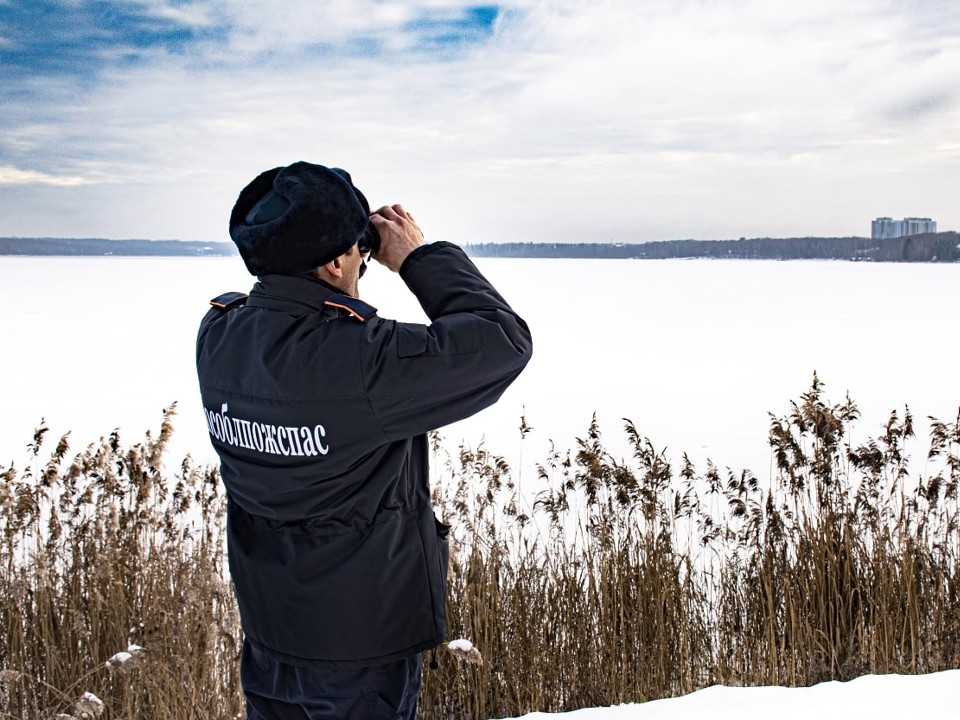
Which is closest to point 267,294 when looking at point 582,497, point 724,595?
point 724,595

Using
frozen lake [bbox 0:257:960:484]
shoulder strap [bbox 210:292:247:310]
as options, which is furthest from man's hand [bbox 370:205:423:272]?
frozen lake [bbox 0:257:960:484]

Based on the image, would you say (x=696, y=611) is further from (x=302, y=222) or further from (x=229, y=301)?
(x=302, y=222)

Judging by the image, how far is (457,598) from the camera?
11.9 feet

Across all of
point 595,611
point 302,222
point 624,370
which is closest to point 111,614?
point 595,611

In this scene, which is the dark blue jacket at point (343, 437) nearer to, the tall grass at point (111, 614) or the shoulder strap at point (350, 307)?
the shoulder strap at point (350, 307)

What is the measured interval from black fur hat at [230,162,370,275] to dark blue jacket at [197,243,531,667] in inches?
1.7

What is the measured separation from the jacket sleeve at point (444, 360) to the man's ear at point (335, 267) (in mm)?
170

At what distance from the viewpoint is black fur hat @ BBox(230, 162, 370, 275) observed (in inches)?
58.3

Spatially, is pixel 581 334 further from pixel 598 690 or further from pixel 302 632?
pixel 302 632

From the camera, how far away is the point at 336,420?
4.77 feet

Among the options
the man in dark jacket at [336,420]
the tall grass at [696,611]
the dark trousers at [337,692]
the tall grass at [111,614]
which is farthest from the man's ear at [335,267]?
the tall grass at [696,611]

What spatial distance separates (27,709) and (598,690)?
90.9 inches

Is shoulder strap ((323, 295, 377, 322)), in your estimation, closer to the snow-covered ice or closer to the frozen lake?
the snow-covered ice

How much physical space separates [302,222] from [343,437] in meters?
0.38
